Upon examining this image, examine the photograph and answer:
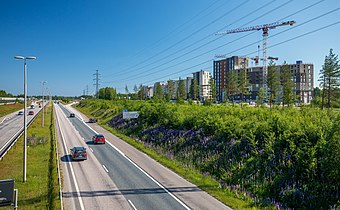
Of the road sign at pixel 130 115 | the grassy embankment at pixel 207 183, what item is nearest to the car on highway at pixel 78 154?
the grassy embankment at pixel 207 183

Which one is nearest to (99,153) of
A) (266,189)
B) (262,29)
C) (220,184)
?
(220,184)

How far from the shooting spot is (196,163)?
1105 inches

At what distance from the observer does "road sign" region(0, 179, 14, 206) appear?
13859mm

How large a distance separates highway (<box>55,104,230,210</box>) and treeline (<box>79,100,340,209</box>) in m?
3.58

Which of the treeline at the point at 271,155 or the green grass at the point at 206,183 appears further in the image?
the green grass at the point at 206,183

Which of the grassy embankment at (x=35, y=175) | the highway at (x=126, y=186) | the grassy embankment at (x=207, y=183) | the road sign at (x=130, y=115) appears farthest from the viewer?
the road sign at (x=130, y=115)

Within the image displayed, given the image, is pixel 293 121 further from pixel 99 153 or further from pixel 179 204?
pixel 99 153

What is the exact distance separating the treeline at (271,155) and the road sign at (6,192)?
14509 mm

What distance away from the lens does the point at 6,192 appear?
1391cm

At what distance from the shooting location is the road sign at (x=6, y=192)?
13859 mm

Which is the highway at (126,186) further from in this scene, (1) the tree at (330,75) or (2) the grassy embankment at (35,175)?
(1) the tree at (330,75)

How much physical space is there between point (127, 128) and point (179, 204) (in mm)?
38307

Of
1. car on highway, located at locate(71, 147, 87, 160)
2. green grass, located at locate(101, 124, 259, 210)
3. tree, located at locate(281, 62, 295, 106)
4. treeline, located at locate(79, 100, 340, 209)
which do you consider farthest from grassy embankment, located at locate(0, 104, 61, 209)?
tree, located at locate(281, 62, 295, 106)

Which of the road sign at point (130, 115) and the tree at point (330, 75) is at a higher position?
the tree at point (330, 75)
